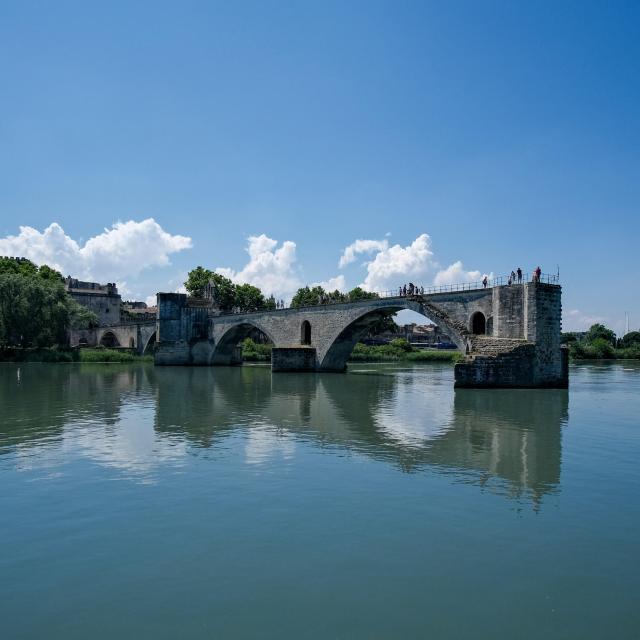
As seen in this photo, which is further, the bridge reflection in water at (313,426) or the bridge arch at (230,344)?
the bridge arch at (230,344)

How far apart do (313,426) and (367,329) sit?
81.9 feet

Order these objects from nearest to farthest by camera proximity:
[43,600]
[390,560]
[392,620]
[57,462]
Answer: [392,620]
[43,600]
[390,560]
[57,462]

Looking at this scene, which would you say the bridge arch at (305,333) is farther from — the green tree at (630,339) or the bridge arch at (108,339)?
the green tree at (630,339)

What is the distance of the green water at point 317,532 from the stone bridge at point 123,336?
2076 inches

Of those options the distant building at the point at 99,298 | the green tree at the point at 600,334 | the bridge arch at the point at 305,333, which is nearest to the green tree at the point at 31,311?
the bridge arch at the point at 305,333

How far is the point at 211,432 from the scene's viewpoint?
15.3 m

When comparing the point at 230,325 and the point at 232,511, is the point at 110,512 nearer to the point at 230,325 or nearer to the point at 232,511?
the point at 232,511

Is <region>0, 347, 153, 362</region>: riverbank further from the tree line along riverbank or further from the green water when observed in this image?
the green water

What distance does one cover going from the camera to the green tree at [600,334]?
96.3 metres

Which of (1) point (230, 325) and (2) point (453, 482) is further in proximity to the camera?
(1) point (230, 325)

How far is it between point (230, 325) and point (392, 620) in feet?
160

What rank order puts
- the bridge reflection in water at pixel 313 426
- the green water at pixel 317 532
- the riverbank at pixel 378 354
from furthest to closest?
the riverbank at pixel 378 354 < the bridge reflection in water at pixel 313 426 < the green water at pixel 317 532

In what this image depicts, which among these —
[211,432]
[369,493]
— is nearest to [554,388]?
[211,432]

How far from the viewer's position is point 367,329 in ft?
136
